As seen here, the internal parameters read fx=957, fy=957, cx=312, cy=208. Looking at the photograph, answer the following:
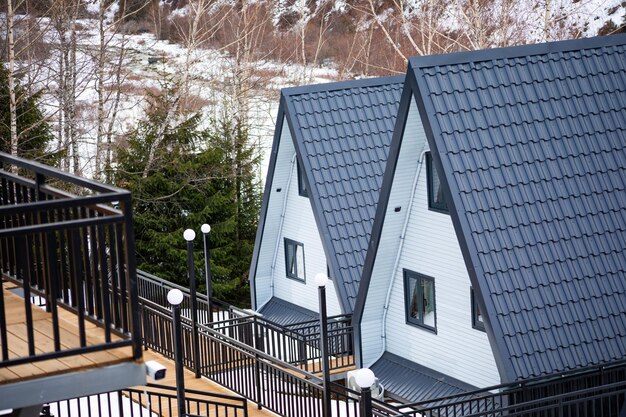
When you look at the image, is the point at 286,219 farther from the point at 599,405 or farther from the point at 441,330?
the point at 599,405

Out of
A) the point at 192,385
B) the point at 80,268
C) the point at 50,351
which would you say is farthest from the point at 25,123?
the point at 50,351

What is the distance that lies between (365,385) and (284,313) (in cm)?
1343

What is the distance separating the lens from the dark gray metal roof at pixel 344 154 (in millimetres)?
20609

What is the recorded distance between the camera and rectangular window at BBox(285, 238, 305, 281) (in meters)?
23.8

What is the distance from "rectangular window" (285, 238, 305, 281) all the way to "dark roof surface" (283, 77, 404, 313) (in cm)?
285

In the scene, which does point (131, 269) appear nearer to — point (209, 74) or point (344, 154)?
point (344, 154)

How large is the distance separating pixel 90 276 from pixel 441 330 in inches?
427

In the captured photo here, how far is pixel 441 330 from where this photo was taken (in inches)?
665

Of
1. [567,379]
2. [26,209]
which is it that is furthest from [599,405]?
[26,209]

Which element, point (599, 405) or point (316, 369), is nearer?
point (599, 405)

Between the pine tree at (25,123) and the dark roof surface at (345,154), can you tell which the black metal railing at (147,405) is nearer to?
the dark roof surface at (345,154)

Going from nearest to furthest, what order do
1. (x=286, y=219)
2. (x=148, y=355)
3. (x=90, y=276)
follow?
(x=90, y=276) → (x=148, y=355) → (x=286, y=219)

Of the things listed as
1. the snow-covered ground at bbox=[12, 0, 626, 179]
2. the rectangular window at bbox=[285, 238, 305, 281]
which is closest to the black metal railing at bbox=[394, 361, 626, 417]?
the rectangular window at bbox=[285, 238, 305, 281]

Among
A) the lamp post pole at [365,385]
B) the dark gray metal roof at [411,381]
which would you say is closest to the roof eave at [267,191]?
the dark gray metal roof at [411,381]
